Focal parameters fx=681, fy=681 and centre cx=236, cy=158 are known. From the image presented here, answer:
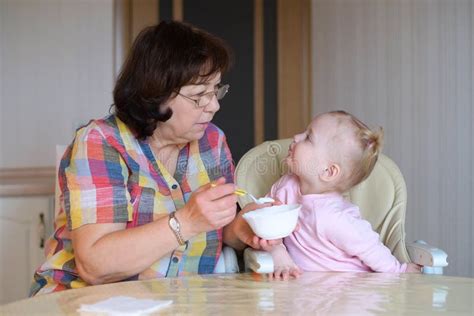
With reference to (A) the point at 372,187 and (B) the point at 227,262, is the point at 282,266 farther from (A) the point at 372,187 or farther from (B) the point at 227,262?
(A) the point at 372,187

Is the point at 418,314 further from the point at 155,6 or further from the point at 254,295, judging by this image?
the point at 155,6

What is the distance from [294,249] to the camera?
1.97 meters

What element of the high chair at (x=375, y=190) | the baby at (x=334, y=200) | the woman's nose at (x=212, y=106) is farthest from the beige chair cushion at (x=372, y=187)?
the woman's nose at (x=212, y=106)

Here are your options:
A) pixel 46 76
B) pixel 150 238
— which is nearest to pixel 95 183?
pixel 150 238

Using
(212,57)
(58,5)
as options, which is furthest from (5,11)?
(212,57)

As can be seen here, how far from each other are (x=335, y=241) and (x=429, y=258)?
267 mm

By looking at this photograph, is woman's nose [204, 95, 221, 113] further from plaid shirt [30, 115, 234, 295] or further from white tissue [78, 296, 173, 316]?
white tissue [78, 296, 173, 316]

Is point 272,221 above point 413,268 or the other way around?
above

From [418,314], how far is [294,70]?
316 cm

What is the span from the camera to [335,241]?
1.91 meters

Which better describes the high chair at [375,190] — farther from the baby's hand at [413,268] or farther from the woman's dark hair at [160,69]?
the woman's dark hair at [160,69]

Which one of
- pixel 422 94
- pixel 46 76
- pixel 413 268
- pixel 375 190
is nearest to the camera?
pixel 413 268

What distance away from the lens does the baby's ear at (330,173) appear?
1974 mm

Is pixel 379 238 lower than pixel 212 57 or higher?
lower
